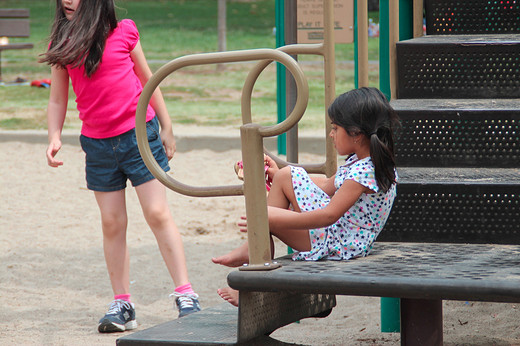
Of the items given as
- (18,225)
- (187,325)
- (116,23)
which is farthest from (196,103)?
(187,325)

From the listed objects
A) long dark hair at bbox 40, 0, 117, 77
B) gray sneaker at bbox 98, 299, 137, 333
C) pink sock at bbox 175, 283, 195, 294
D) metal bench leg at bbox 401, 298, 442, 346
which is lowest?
gray sneaker at bbox 98, 299, 137, 333

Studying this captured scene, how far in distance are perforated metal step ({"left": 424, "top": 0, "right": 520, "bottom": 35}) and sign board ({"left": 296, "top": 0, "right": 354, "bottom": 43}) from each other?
5.59 feet

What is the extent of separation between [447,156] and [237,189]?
129cm

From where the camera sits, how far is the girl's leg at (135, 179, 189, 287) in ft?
13.4

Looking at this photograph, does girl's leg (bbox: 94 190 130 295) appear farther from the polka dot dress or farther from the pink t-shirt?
the polka dot dress

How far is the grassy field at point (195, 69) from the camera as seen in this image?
11031 millimetres

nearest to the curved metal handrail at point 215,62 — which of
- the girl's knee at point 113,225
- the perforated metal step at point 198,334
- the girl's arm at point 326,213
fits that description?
the girl's arm at point 326,213

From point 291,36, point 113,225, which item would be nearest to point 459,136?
point 291,36

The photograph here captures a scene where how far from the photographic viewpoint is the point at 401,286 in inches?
96.7

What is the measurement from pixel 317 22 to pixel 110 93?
8.37ft

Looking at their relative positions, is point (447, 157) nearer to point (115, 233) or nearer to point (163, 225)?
point (163, 225)

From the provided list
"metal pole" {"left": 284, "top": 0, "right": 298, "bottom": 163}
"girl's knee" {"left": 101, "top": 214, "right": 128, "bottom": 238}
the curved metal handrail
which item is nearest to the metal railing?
the curved metal handrail

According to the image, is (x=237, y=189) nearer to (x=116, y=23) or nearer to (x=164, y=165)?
(x=164, y=165)

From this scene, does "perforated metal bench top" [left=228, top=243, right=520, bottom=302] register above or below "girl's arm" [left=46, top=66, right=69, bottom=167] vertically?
below
